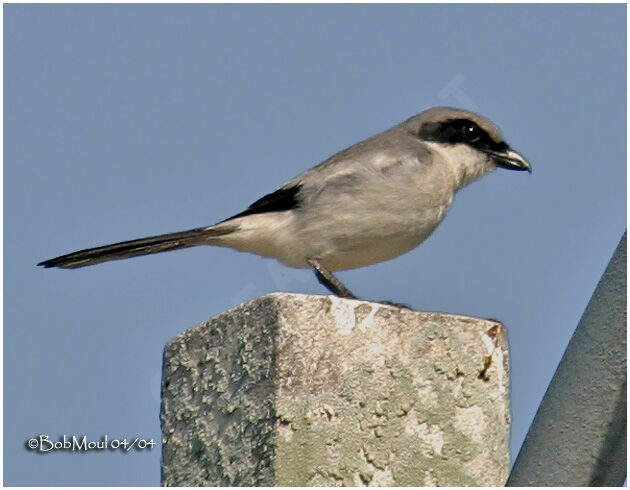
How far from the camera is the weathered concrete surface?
295 cm

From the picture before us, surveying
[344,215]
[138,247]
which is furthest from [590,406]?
[138,247]

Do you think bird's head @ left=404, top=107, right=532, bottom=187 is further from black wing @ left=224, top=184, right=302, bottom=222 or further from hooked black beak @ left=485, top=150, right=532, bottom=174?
black wing @ left=224, top=184, right=302, bottom=222

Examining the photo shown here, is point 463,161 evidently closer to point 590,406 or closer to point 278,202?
point 278,202

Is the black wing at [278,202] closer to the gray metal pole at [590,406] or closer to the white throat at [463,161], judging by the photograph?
the white throat at [463,161]

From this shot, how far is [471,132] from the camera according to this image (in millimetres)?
5797

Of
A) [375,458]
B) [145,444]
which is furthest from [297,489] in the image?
[145,444]

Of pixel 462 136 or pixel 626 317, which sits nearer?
pixel 626 317

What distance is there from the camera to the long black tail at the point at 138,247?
5168mm

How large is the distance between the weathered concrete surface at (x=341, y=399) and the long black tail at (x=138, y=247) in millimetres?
2049

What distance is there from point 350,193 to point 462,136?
2.90ft

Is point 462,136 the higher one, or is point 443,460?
point 462,136

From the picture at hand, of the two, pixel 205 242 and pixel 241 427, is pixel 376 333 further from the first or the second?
pixel 205 242

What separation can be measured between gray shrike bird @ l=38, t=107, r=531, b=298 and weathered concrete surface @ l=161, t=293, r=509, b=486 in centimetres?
191

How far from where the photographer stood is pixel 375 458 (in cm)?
299
